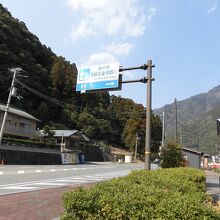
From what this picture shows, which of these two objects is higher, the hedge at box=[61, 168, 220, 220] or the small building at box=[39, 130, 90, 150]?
the small building at box=[39, 130, 90, 150]

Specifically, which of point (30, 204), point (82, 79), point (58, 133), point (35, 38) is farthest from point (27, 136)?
point (30, 204)

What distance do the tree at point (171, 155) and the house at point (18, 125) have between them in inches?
1352

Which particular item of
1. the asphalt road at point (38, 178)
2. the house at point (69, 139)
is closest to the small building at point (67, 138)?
the house at point (69, 139)

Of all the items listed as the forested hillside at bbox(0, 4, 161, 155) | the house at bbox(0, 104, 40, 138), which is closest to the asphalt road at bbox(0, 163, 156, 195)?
the house at bbox(0, 104, 40, 138)

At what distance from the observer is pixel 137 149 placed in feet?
273

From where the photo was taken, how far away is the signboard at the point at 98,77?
1897 centimetres

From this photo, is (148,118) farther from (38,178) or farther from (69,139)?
(69,139)

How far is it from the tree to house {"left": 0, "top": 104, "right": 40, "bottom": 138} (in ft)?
113

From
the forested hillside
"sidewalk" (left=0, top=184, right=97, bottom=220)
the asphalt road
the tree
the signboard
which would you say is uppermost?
the forested hillside

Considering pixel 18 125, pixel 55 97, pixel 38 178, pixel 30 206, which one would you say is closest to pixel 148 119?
pixel 30 206

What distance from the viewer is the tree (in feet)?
70.4

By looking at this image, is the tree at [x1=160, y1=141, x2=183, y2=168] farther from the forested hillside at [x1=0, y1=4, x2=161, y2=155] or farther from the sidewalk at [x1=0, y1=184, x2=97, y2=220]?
the forested hillside at [x1=0, y1=4, x2=161, y2=155]

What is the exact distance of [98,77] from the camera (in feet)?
64.1

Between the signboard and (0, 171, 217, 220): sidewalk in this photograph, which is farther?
the signboard
